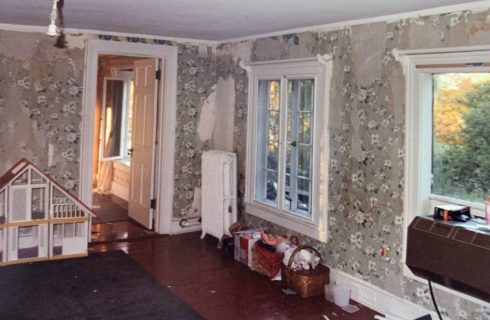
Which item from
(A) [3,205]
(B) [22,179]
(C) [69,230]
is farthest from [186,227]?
(A) [3,205]

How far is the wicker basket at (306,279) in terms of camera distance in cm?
369

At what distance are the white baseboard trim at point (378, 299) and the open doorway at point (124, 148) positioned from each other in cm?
257

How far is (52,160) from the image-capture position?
477cm

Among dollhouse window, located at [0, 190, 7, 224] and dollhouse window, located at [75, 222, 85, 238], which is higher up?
dollhouse window, located at [0, 190, 7, 224]

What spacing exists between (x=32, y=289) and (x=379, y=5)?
3377 mm

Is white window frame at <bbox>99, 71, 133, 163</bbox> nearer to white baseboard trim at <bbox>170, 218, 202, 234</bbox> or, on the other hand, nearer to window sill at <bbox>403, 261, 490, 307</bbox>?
white baseboard trim at <bbox>170, 218, 202, 234</bbox>

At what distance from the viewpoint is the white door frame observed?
488 centimetres

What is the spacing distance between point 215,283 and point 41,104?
255cm

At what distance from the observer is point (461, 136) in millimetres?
3104

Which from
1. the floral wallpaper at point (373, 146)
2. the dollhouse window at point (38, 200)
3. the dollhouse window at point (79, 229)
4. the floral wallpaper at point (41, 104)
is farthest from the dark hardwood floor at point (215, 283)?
the floral wallpaper at point (41, 104)

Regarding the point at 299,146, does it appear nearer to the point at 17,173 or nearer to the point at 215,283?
the point at 215,283

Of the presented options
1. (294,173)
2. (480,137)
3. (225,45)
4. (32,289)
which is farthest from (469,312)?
(225,45)

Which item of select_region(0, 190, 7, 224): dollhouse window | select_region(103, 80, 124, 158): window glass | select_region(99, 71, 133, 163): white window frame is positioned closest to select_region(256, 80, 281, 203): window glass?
select_region(0, 190, 7, 224): dollhouse window

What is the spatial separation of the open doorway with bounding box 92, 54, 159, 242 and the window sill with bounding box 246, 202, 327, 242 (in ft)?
4.56
